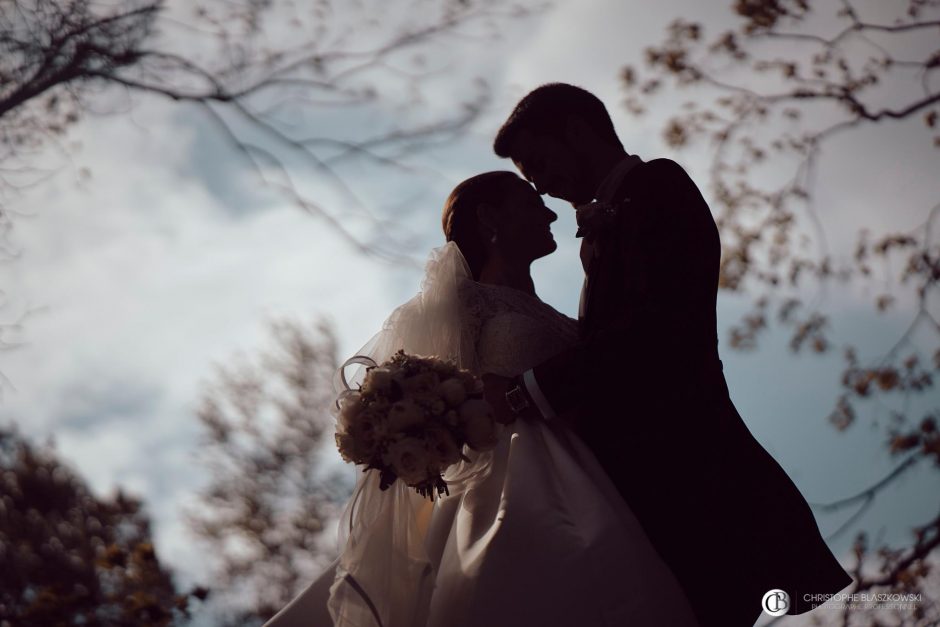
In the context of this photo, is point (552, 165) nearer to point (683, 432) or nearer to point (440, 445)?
point (683, 432)

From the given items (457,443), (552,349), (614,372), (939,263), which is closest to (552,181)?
(552,349)

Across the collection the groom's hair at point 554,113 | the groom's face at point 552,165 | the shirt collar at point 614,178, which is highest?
the groom's hair at point 554,113

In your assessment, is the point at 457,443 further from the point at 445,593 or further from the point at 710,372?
the point at 710,372

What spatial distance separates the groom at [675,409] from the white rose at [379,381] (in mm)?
551

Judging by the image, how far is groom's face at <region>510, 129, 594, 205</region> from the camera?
409 centimetres

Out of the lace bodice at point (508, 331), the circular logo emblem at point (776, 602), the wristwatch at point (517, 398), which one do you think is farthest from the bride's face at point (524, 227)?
the circular logo emblem at point (776, 602)

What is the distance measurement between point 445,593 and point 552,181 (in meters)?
1.91

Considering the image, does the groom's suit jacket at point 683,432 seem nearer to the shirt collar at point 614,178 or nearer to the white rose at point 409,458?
the shirt collar at point 614,178

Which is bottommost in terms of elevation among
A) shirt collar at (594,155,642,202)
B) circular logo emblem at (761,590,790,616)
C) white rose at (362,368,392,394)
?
circular logo emblem at (761,590,790,616)

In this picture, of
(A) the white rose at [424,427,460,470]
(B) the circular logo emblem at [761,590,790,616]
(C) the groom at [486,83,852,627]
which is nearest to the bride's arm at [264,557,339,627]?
(A) the white rose at [424,427,460,470]

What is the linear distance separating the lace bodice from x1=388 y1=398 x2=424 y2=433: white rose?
2.49ft

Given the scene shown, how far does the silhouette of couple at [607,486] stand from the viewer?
3146mm

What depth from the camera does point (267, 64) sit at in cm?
841

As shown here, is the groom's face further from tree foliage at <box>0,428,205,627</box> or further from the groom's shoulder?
tree foliage at <box>0,428,205,627</box>
